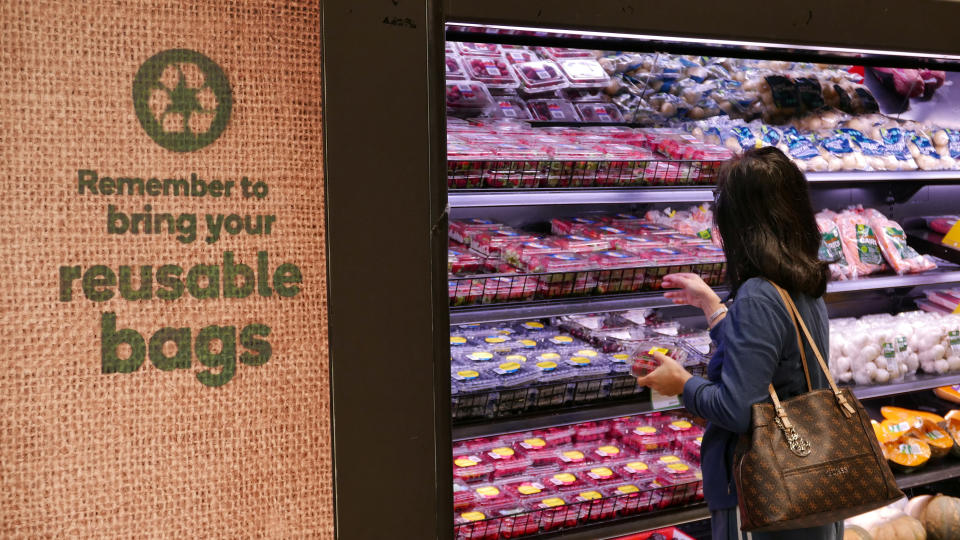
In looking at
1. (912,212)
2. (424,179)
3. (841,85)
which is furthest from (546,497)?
(912,212)

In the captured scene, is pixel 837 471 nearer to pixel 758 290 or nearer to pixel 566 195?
pixel 758 290

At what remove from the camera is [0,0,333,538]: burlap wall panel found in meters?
1.35

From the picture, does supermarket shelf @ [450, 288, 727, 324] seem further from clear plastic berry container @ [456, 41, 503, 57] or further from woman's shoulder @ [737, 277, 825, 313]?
clear plastic berry container @ [456, 41, 503, 57]

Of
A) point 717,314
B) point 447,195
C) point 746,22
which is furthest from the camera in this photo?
point 717,314

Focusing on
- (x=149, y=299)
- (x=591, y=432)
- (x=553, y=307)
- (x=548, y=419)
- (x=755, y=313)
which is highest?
(x=149, y=299)

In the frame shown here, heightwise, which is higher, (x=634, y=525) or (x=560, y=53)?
(x=560, y=53)

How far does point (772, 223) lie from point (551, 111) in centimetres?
114

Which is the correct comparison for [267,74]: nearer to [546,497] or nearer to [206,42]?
[206,42]

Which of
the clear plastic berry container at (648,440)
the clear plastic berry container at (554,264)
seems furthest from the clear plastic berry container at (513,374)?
the clear plastic berry container at (648,440)

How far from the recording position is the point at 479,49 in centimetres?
274

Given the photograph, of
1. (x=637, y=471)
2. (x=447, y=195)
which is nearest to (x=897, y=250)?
(x=637, y=471)

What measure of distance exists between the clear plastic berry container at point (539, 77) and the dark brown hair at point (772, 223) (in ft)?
3.27

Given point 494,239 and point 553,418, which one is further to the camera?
point 494,239

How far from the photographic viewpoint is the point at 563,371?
2.44 meters
